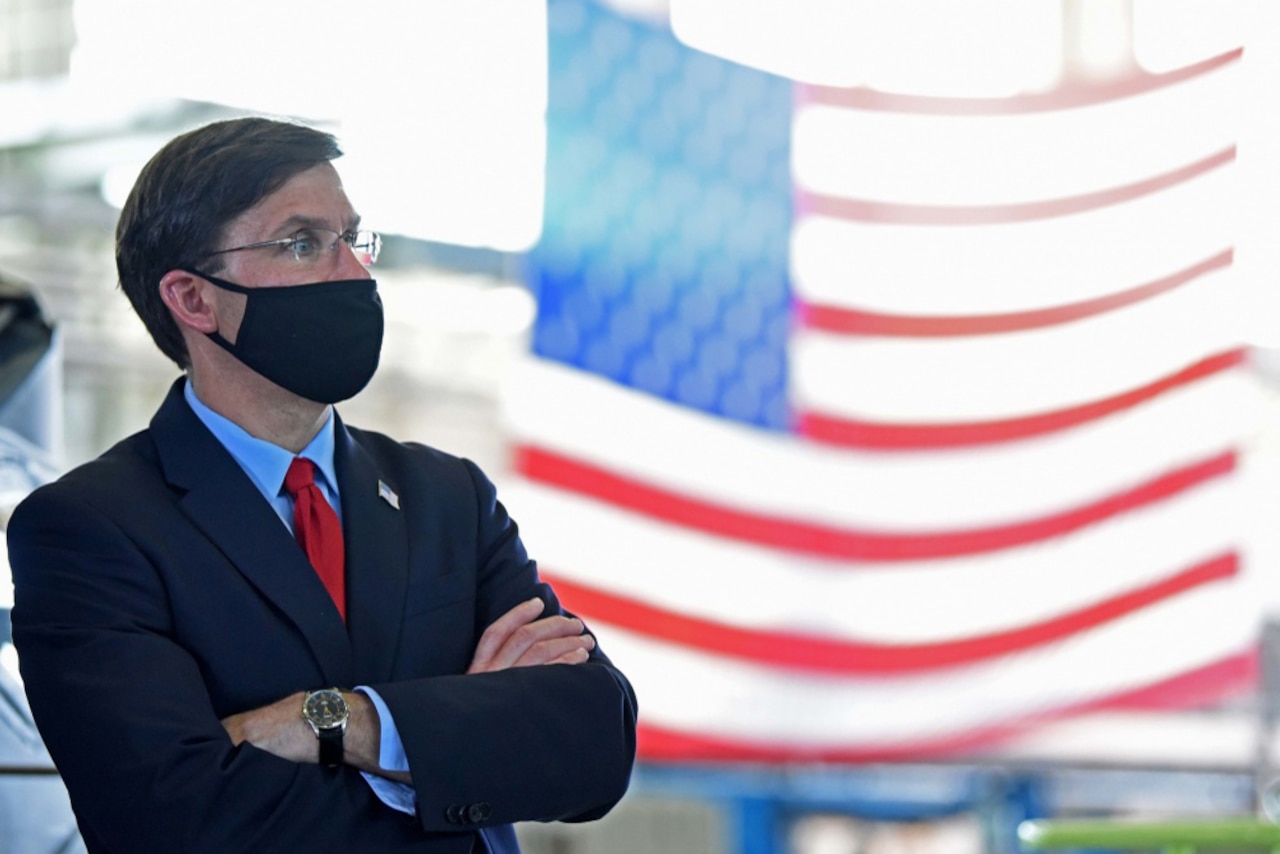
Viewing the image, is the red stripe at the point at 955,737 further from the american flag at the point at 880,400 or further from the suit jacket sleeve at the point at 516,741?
the suit jacket sleeve at the point at 516,741

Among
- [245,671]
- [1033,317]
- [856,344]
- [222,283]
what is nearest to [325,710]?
[245,671]

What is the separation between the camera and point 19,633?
166cm

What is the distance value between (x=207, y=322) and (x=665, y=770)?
2615mm

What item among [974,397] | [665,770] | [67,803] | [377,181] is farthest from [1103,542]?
[67,803]

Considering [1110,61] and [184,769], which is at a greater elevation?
[1110,61]

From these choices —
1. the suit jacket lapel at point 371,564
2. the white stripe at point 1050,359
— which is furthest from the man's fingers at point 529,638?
the white stripe at point 1050,359

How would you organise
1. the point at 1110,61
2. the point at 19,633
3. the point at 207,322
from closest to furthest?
the point at 19,633, the point at 207,322, the point at 1110,61

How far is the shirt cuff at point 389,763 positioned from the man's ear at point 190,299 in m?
0.46

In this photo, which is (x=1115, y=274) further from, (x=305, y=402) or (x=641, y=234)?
(x=305, y=402)

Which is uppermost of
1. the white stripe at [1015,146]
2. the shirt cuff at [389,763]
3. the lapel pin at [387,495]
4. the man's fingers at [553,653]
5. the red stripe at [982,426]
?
the white stripe at [1015,146]

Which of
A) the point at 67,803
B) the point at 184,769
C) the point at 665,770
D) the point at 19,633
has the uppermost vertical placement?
the point at 19,633

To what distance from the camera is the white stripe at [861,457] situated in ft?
13.4

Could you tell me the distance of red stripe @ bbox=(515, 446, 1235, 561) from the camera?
4.12 m

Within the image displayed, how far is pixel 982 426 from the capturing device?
14.1 feet
